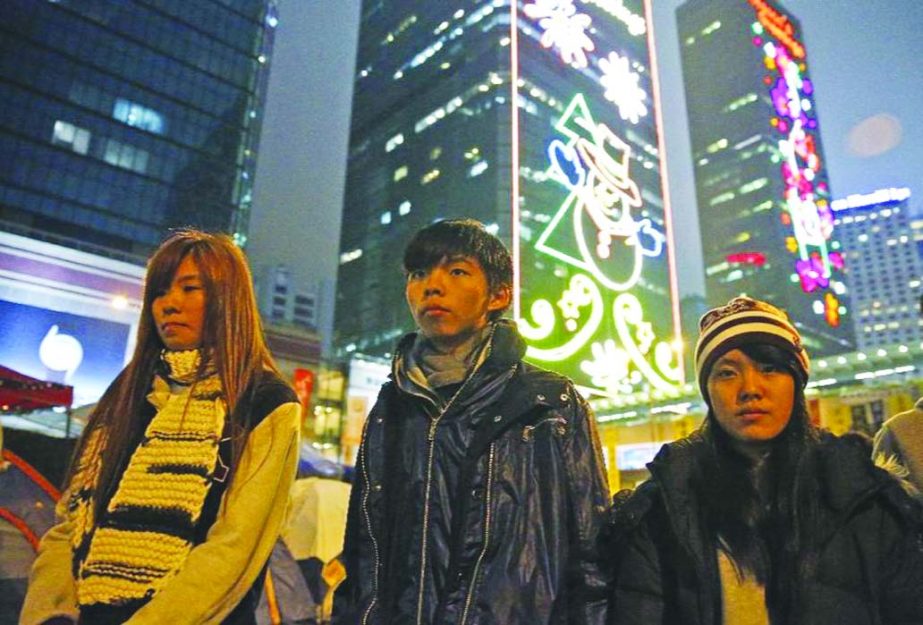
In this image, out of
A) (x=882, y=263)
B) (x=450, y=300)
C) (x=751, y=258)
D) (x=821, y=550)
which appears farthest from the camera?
(x=882, y=263)

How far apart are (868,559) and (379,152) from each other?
60.4 m

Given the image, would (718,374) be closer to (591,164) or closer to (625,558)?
(625,558)

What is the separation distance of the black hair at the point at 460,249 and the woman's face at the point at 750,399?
69cm

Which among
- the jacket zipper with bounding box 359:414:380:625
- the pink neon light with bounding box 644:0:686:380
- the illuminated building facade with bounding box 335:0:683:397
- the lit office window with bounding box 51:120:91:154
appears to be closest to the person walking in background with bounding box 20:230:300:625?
the jacket zipper with bounding box 359:414:380:625

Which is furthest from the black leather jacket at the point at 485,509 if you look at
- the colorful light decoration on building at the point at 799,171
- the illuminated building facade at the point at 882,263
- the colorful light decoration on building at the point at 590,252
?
the illuminated building facade at the point at 882,263

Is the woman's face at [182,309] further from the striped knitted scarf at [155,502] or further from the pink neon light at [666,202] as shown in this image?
the pink neon light at [666,202]

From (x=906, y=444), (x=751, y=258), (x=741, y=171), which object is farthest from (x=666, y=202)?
(x=741, y=171)

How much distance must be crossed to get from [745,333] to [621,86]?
25265 millimetres

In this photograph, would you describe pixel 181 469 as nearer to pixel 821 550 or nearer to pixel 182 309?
pixel 182 309

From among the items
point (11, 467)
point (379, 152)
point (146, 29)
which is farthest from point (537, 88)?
point (11, 467)

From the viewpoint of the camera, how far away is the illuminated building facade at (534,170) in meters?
19.5

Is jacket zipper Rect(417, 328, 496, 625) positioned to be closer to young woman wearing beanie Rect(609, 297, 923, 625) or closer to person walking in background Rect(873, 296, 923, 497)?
young woman wearing beanie Rect(609, 297, 923, 625)

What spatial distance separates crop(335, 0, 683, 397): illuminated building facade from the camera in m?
19.5

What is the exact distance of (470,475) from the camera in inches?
63.0
